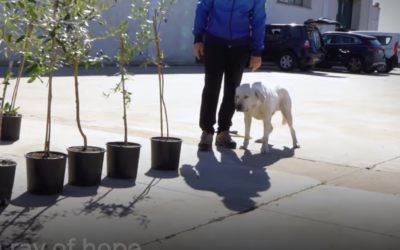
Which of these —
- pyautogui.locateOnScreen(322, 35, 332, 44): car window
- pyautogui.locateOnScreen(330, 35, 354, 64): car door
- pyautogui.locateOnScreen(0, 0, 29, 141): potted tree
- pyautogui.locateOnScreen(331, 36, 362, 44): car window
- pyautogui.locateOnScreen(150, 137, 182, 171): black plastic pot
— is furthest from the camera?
pyautogui.locateOnScreen(322, 35, 332, 44): car window

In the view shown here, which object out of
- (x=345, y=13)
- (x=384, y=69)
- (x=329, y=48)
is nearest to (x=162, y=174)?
(x=329, y=48)

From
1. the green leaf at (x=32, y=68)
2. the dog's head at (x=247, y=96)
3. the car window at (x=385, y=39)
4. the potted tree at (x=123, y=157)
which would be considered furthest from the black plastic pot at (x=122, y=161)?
the car window at (x=385, y=39)

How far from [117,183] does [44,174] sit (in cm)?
77

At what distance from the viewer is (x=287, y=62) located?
80.9 feet

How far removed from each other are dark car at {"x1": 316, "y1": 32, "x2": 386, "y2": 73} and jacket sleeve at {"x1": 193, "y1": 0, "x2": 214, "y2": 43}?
63.0 ft

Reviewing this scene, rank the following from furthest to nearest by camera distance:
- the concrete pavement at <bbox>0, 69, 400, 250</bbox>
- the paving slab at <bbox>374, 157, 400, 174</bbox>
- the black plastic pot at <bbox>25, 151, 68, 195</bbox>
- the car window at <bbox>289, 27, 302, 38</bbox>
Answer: the car window at <bbox>289, 27, 302, 38</bbox> < the paving slab at <bbox>374, 157, 400, 174</bbox> < the black plastic pot at <bbox>25, 151, 68, 195</bbox> < the concrete pavement at <bbox>0, 69, 400, 250</bbox>

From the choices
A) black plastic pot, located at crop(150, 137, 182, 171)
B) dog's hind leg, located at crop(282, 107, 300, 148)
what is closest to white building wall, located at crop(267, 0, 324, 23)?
dog's hind leg, located at crop(282, 107, 300, 148)

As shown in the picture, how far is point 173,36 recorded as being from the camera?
84.6 ft

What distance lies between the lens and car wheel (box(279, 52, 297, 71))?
80.3 ft

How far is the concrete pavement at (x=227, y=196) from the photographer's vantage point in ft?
13.6

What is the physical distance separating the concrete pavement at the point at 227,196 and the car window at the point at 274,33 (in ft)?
50.0

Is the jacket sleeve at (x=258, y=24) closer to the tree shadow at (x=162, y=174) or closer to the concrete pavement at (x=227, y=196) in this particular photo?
the concrete pavement at (x=227, y=196)

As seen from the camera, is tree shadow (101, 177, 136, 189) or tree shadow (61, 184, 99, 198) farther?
tree shadow (101, 177, 136, 189)

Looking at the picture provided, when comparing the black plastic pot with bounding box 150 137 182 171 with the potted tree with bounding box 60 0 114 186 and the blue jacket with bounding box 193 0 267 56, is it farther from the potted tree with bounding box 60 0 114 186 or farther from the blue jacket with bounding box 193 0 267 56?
the blue jacket with bounding box 193 0 267 56
